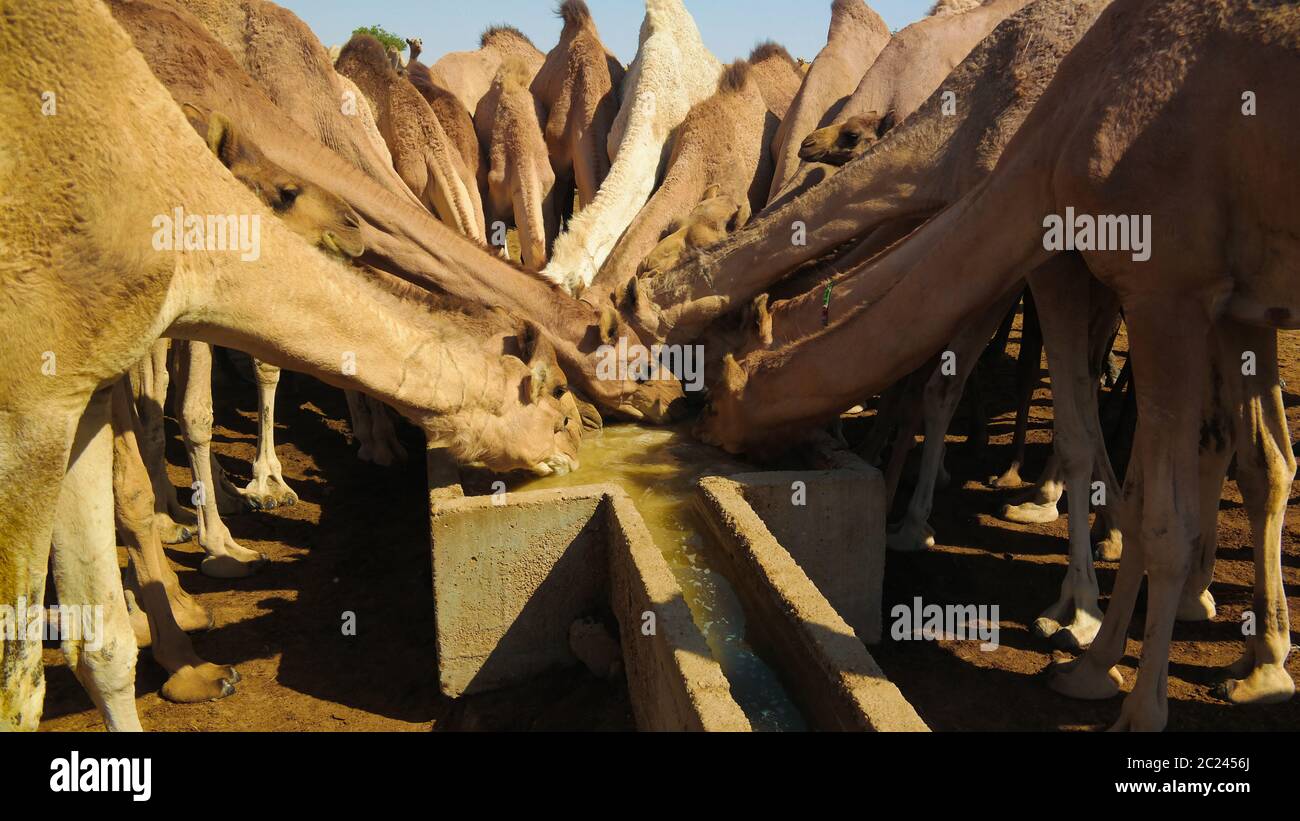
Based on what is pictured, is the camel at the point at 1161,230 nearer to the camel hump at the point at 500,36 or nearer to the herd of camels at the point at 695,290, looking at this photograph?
the herd of camels at the point at 695,290

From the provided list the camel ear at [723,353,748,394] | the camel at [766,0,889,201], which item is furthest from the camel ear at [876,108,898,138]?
the camel ear at [723,353,748,394]

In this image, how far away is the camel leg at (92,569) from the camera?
11.2 feet

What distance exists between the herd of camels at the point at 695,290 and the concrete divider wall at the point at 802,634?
3.45 ft

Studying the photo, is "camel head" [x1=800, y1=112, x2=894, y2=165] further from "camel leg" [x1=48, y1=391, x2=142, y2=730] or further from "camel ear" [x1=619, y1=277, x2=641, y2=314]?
"camel leg" [x1=48, y1=391, x2=142, y2=730]

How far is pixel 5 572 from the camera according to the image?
3.08 metres

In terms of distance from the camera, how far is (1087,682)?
4211 millimetres

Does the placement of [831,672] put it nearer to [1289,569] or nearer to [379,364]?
[379,364]

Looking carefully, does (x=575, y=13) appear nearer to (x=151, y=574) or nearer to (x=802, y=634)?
(x=151, y=574)

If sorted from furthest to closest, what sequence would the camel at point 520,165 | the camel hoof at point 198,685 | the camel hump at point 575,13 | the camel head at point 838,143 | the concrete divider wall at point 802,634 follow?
the camel hump at point 575,13, the camel at point 520,165, the camel head at point 838,143, the camel hoof at point 198,685, the concrete divider wall at point 802,634

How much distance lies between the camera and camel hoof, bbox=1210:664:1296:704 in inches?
164

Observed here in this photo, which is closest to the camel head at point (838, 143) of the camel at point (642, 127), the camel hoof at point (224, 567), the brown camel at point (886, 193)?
the brown camel at point (886, 193)

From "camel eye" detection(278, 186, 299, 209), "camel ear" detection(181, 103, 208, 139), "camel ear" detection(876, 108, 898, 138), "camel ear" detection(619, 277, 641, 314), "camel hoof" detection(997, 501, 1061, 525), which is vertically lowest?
"camel hoof" detection(997, 501, 1061, 525)

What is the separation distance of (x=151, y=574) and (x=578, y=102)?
6.50 m

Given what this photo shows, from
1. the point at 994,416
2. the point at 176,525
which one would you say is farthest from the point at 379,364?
the point at 994,416
